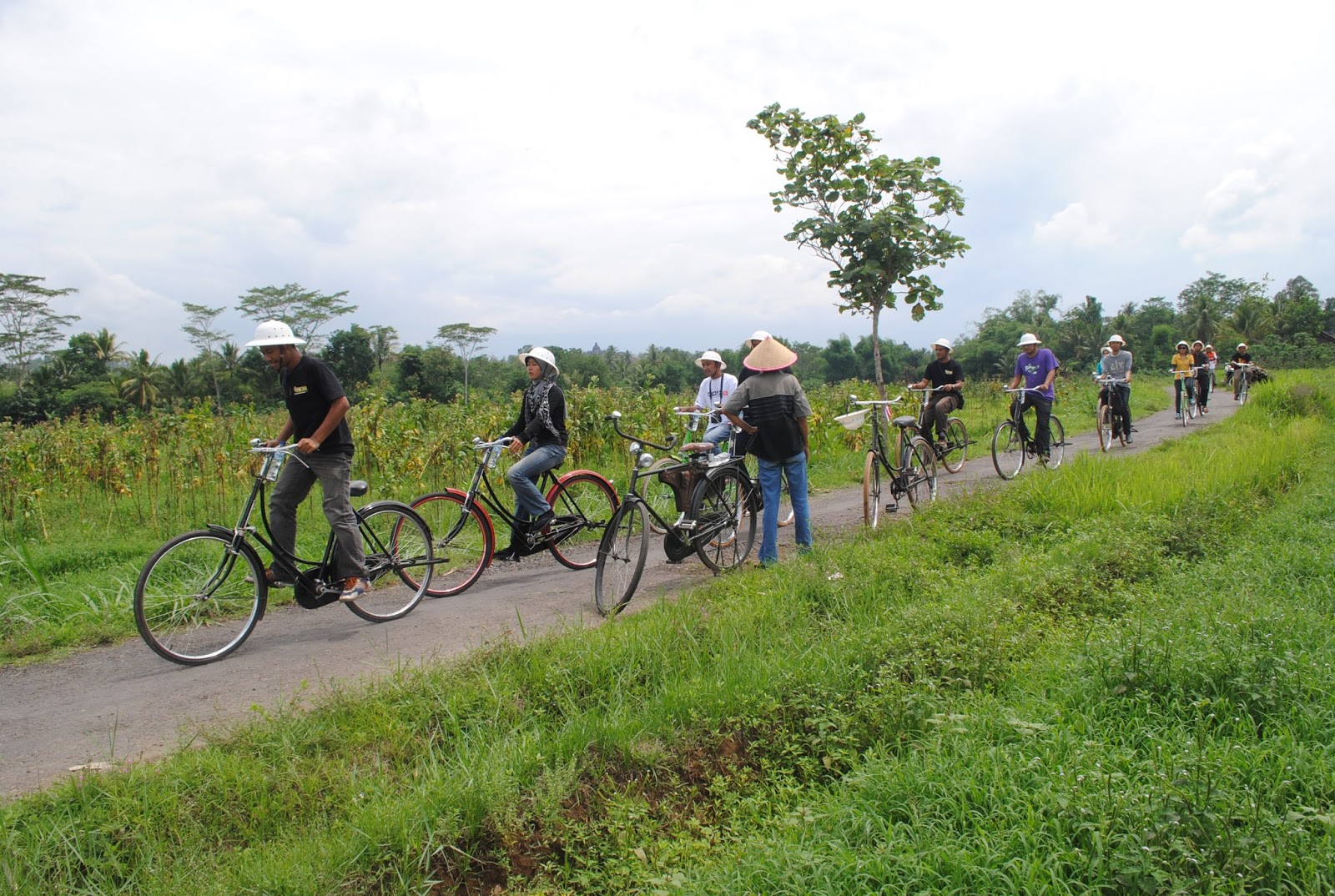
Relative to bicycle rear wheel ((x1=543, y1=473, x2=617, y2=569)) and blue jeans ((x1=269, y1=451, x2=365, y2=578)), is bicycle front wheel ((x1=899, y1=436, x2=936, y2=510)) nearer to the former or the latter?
bicycle rear wheel ((x1=543, y1=473, x2=617, y2=569))

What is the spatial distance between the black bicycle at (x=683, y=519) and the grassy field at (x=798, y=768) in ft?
2.03

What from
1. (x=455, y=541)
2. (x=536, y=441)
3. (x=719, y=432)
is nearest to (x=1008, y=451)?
(x=719, y=432)

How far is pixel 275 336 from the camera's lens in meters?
5.70

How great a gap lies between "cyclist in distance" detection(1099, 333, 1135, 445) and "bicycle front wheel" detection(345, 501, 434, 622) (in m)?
11.9

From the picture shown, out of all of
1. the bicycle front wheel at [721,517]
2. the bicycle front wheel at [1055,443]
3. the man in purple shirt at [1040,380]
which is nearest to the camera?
the bicycle front wheel at [721,517]

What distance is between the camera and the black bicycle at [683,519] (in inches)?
234

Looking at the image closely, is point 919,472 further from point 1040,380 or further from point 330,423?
point 330,423

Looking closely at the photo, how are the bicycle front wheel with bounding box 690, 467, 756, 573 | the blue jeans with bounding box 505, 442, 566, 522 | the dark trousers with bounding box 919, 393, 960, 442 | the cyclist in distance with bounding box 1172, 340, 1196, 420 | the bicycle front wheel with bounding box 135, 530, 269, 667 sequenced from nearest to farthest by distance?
the bicycle front wheel with bounding box 135, 530, 269, 667 → the bicycle front wheel with bounding box 690, 467, 756, 573 → the blue jeans with bounding box 505, 442, 566, 522 → the dark trousers with bounding box 919, 393, 960, 442 → the cyclist in distance with bounding box 1172, 340, 1196, 420

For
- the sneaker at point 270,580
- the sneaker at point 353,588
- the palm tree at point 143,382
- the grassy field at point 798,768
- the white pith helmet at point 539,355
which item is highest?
the palm tree at point 143,382

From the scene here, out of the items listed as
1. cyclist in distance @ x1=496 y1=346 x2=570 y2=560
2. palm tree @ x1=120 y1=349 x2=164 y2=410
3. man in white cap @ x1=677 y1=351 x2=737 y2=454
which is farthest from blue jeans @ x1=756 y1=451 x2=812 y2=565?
palm tree @ x1=120 y1=349 x2=164 y2=410

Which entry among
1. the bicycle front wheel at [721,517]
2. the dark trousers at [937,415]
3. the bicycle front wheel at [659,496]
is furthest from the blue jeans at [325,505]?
the dark trousers at [937,415]

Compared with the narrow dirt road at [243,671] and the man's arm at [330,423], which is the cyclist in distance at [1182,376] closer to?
the narrow dirt road at [243,671]

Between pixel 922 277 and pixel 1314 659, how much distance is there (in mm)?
7949

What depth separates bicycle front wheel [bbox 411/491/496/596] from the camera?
22.4ft
